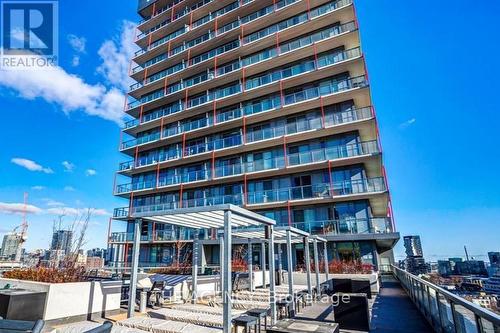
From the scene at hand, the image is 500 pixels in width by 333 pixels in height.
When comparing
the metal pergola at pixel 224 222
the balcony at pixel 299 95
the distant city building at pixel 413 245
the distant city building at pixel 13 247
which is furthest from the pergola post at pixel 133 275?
the distant city building at pixel 413 245

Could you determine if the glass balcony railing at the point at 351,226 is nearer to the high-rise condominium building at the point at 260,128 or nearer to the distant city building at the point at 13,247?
the high-rise condominium building at the point at 260,128

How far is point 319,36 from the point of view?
2441 centimetres

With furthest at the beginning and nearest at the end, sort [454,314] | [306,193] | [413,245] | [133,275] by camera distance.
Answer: [413,245] → [306,193] → [133,275] → [454,314]

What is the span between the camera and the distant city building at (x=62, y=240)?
8719 millimetres

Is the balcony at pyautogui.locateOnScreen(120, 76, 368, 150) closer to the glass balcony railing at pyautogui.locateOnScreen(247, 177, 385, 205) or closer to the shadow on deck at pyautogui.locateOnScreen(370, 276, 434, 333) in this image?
the glass balcony railing at pyautogui.locateOnScreen(247, 177, 385, 205)

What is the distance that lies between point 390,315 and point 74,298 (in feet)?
30.6

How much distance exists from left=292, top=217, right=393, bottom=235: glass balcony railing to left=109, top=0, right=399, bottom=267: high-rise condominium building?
0.07 m

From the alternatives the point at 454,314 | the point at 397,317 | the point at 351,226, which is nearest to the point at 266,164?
the point at 351,226

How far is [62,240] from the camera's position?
916 cm

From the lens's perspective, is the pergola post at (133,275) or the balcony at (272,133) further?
the balcony at (272,133)

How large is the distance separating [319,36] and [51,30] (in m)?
20.3

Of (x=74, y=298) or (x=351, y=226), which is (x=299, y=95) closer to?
(x=351, y=226)

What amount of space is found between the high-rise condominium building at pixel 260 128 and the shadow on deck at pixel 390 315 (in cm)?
784

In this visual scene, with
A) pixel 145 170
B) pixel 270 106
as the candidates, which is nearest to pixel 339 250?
pixel 270 106
